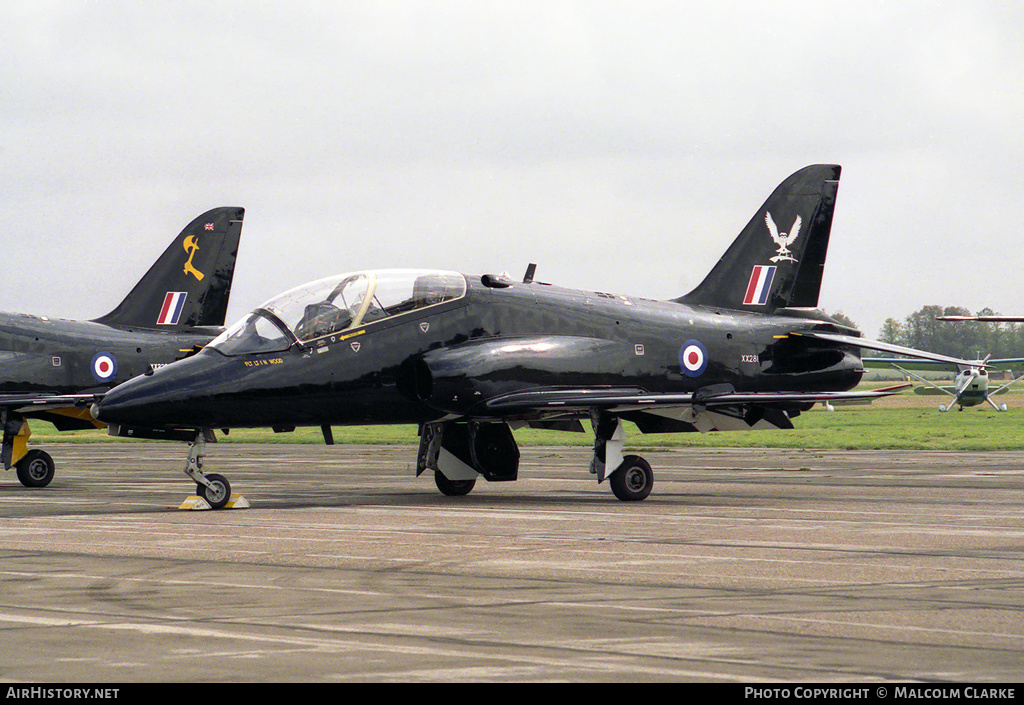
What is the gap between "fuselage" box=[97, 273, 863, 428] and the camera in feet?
58.6

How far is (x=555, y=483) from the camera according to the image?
24.2 meters

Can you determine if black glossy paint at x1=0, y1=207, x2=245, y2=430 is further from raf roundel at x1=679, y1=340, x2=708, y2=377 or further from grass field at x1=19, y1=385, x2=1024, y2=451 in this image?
grass field at x1=19, y1=385, x2=1024, y2=451

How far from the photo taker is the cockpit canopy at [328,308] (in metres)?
18.4

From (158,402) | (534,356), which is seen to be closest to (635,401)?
(534,356)

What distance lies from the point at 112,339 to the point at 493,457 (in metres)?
10.5

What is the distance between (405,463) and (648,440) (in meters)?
16.8

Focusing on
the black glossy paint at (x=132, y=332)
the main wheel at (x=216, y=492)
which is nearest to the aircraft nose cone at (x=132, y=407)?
the main wheel at (x=216, y=492)

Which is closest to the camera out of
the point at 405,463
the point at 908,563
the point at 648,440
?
the point at 908,563

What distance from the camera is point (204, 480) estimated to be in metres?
17.8

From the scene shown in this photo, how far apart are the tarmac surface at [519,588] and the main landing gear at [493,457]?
45 cm

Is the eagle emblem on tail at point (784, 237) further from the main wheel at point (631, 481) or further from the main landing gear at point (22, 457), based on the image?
the main landing gear at point (22, 457)

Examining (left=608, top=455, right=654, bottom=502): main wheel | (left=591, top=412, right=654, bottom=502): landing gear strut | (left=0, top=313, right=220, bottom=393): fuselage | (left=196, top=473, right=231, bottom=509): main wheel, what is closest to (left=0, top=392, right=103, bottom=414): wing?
(left=0, top=313, right=220, bottom=393): fuselage

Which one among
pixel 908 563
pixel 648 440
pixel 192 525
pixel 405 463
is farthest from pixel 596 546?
pixel 648 440
